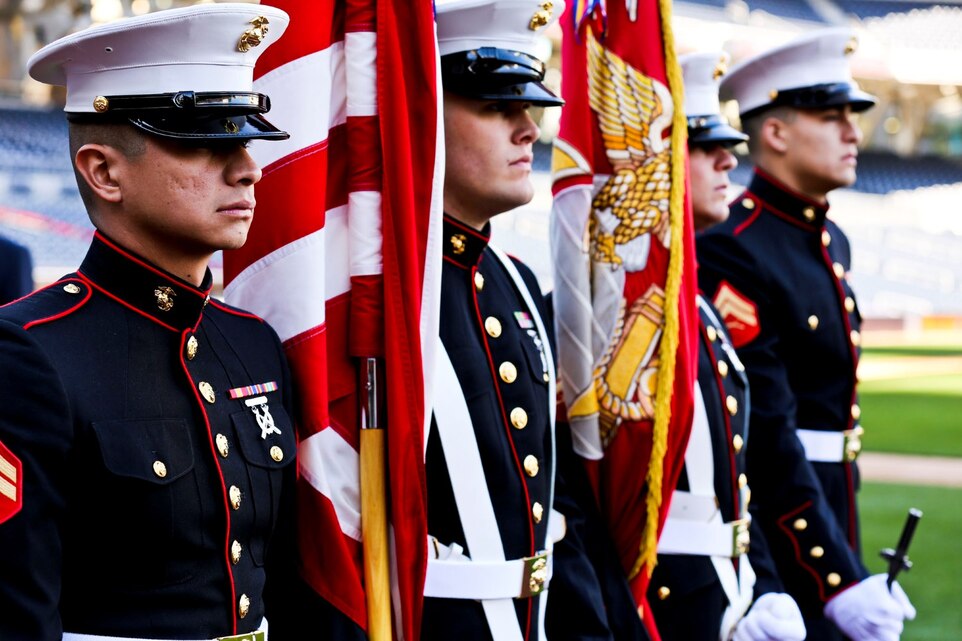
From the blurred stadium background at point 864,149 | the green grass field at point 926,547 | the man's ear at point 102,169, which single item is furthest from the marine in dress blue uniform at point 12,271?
the blurred stadium background at point 864,149

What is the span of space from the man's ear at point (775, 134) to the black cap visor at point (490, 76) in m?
1.72

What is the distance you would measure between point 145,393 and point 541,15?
122 cm

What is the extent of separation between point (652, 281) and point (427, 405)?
1.03m

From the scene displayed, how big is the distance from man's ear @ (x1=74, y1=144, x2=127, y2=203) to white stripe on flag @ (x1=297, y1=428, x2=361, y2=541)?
58 cm

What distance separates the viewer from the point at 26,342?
185 cm

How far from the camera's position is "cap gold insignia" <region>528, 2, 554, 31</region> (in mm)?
2711

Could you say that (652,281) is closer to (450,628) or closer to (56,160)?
A: (450,628)

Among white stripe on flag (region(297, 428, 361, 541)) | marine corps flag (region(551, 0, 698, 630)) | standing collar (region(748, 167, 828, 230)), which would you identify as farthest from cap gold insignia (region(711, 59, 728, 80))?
white stripe on flag (region(297, 428, 361, 541))

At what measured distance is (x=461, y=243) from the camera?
2732 mm

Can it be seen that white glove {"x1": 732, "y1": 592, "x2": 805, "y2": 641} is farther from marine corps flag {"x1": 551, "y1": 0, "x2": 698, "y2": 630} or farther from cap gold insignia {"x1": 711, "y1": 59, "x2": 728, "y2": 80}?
cap gold insignia {"x1": 711, "y1": 59, "x2": 728, "y2": 80}

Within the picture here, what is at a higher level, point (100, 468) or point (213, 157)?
point (213, 157)

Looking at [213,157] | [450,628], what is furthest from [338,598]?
[213,157]

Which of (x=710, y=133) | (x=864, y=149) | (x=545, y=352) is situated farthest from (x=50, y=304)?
(x=864, y=149)

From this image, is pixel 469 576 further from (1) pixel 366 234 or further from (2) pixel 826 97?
(2) pixel 826 97
